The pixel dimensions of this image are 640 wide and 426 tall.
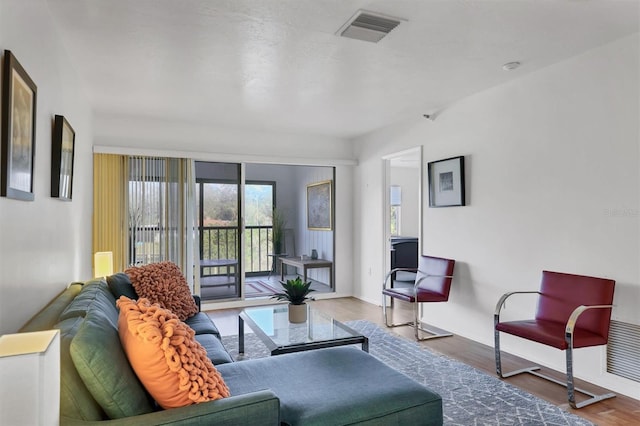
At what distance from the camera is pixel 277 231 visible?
319 inches

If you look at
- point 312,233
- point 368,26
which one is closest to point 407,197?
point 312,233

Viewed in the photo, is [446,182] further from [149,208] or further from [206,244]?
[149,208]

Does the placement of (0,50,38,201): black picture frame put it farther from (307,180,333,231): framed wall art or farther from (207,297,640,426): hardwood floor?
(307,180,333,231): framed wall art

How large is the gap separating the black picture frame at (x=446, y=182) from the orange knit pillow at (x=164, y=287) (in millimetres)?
2790

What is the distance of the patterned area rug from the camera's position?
2445mm

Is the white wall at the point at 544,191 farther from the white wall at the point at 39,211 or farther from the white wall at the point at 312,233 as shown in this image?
the white wall at the point at 39,211

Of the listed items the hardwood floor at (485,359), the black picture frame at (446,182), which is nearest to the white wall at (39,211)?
the hardwood floor at (485,359)

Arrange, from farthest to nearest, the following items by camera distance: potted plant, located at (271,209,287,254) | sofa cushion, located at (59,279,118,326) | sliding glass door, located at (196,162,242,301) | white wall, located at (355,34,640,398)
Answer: potted plant, located at (271,209,287,254)
sliding glass door, located at (196,162,242,301)
white wall, located at (355,34,640,398)
sofa cushion, located at (59,279,118,326)

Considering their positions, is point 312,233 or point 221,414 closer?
point 221,414

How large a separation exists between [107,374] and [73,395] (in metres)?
0.11

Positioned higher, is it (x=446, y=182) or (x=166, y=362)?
(x=446, y=182)

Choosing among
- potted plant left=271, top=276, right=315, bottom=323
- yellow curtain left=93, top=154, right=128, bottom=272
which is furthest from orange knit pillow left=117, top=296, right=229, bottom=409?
yellow curtain left=93, top=154, right=128, bottom=272

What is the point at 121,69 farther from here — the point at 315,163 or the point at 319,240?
the point at 319,240

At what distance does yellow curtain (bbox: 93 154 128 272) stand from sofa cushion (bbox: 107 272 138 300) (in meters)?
2.07
